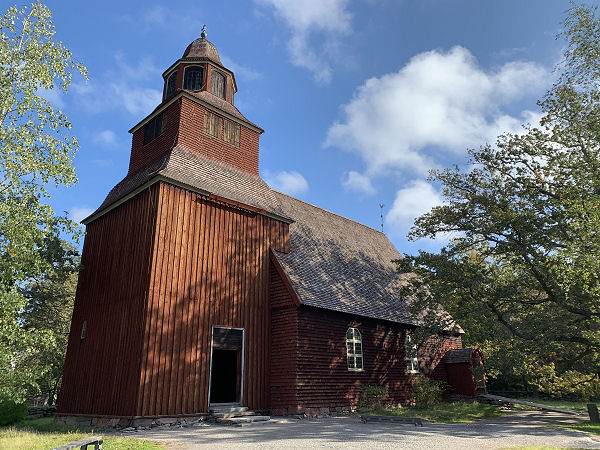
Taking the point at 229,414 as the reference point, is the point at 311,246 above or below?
above

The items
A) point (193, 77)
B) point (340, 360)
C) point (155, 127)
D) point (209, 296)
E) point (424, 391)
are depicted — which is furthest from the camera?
point (193, 77)

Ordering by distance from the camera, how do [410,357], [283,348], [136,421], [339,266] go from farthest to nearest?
[339,266], [410,357], [283,348], [136,421]

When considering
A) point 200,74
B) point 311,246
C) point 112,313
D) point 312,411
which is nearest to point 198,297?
point 112,313

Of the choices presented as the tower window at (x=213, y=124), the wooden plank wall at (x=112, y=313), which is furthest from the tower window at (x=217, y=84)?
the wooden plank wall at (x=112, y=313)

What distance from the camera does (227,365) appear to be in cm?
1858

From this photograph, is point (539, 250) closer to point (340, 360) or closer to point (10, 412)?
point (340, 360)

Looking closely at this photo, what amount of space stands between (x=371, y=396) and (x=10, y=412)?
16673mm

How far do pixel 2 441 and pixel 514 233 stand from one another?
1916 centimetres

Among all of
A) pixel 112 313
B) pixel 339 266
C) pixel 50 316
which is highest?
pixel 339 266

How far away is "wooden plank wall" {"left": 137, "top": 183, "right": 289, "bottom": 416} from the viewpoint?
14438mm

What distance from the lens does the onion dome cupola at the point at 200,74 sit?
72.4ft

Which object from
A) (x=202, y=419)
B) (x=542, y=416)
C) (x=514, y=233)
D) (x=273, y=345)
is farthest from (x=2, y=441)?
(x=542, y=416)

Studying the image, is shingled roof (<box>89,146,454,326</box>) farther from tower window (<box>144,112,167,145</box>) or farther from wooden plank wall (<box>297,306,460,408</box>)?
tower window (<box>144,112,167,145</box>)

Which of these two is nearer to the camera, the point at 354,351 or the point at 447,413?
the point at 447,413
